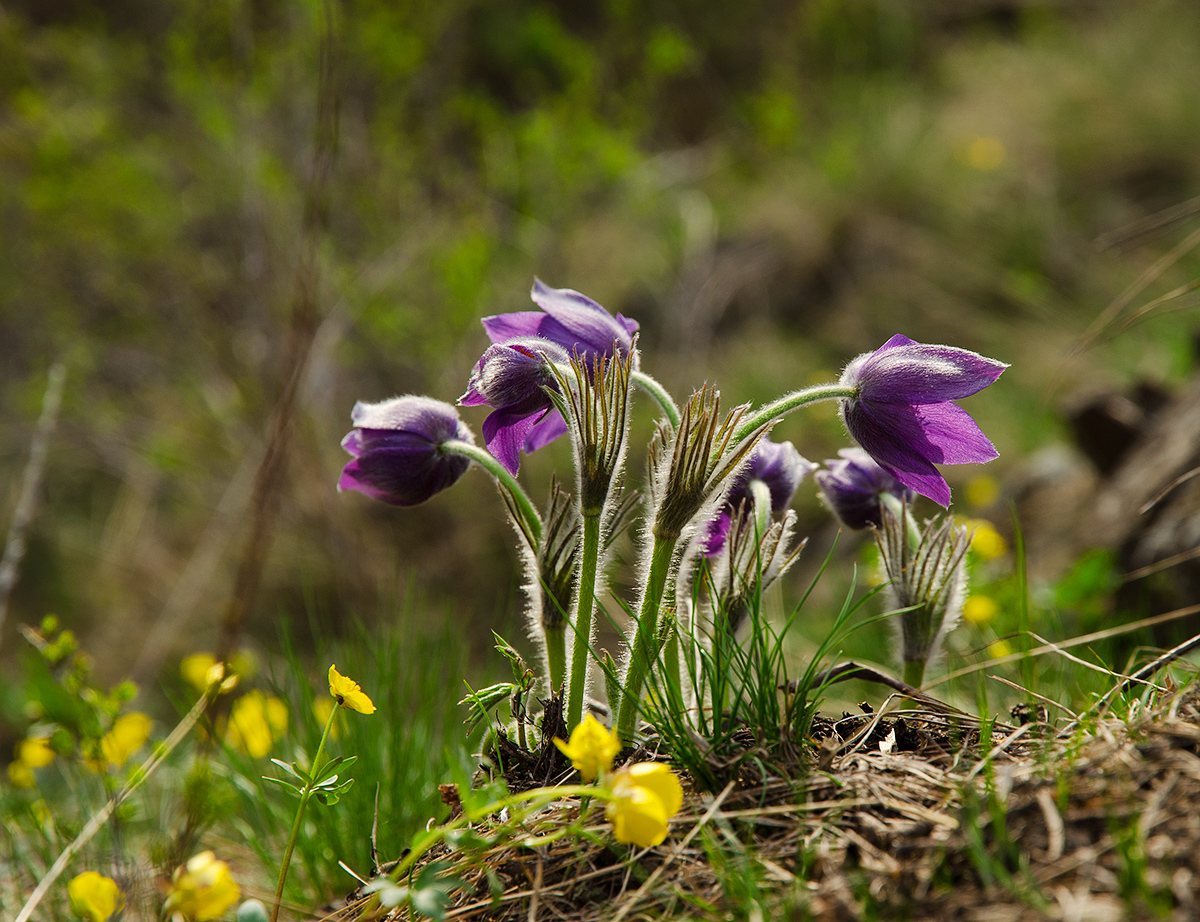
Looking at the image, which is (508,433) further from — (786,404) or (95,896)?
(95,896)

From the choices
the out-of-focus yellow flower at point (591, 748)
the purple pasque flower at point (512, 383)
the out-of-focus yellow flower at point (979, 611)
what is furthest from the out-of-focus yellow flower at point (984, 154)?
the out-of-focus yellow flower at point (591, 748)

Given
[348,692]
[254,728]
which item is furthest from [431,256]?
[348,692]

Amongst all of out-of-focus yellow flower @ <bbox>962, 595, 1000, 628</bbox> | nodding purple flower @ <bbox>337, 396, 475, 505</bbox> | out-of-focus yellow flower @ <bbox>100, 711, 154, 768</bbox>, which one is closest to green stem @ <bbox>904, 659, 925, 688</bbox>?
nodding purple flower @ <bbox>337, 396, 475, 505</bbox>

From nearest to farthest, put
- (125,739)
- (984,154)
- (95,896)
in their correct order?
1. (95,896)
2. (125,739)
3. (984,154)

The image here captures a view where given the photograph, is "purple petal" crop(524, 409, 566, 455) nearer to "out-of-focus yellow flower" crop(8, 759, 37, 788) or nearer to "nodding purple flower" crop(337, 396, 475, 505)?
"nodding purple flower" crop(337, 396, 475, 505)

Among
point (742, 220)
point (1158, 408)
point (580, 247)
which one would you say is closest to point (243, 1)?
point (580, 247)

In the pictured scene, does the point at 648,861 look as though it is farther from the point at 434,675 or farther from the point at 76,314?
the point at 76,314
